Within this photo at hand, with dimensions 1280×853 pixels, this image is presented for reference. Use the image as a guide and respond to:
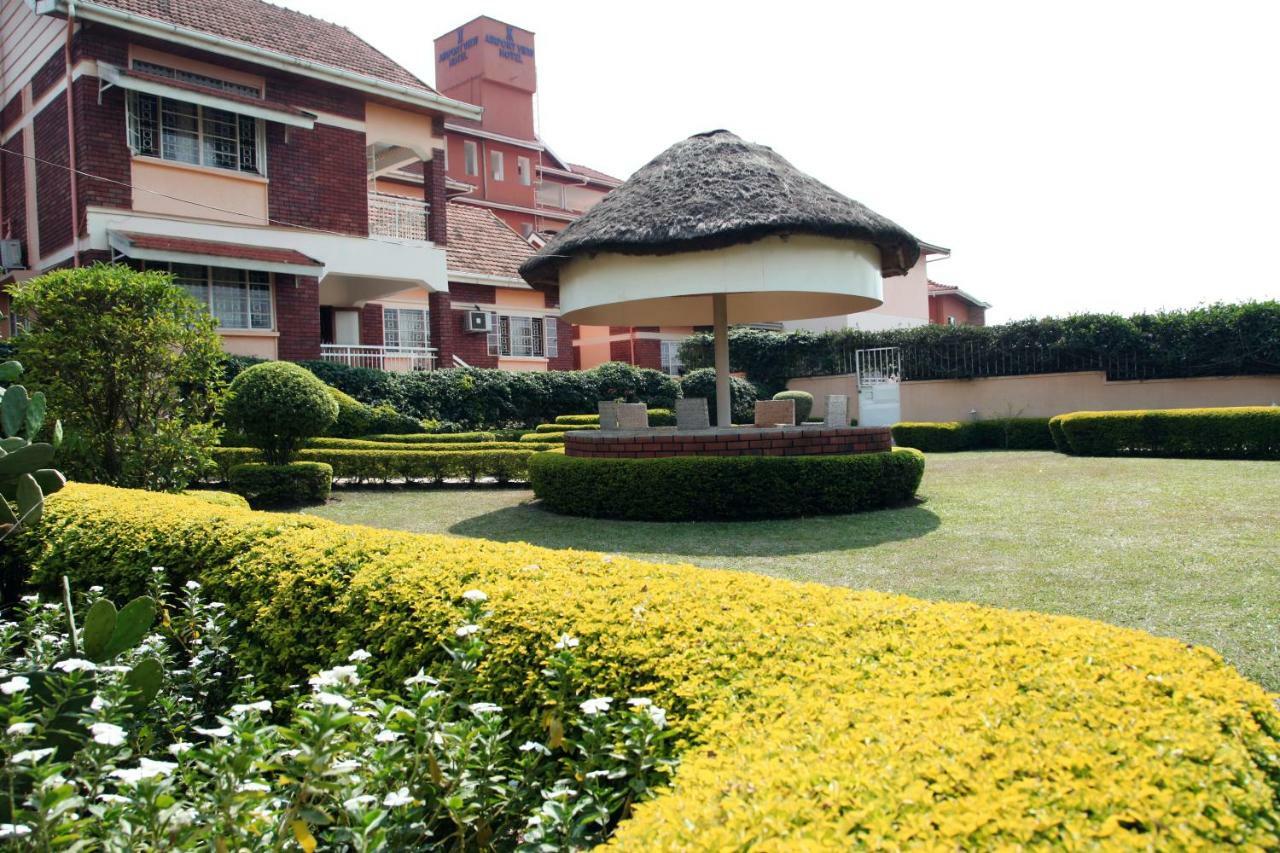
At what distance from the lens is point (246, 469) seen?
38.3ft

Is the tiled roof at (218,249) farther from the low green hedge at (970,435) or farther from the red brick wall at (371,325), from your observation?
the low green hedge at (970,435)

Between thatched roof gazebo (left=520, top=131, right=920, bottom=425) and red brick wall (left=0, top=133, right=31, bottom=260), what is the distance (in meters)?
14.3

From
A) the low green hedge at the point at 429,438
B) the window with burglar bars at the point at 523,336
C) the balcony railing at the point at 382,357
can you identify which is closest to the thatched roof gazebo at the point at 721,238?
the low green hedge at the point at 429,438

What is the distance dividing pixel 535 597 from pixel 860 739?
1518 millimetres

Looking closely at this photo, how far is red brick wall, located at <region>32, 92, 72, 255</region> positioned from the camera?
56.5 ft

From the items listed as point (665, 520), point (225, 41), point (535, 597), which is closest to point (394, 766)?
point (535, 597)

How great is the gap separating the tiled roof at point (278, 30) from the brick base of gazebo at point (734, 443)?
13.9 metres

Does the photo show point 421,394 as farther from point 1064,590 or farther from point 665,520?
point 1064,590

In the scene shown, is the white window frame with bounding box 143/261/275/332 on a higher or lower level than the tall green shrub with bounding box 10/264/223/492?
higher

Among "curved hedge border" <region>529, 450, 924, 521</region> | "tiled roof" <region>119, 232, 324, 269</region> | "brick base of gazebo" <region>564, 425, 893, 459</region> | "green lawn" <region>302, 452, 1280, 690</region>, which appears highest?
"tiled roof" <region>119, 232, 324, 269</region>

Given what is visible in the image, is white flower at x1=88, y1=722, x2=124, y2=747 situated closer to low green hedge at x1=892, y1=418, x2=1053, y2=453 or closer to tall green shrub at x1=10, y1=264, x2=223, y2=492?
tall green shrub at x1=10, y1=264, x2=223, y2=492

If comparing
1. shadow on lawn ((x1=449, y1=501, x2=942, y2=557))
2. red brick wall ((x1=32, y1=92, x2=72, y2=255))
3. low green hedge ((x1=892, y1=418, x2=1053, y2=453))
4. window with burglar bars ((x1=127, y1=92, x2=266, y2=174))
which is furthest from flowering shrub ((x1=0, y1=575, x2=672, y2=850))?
low green hedge ((x1=892, y1=418, x2=1053, y2=453))

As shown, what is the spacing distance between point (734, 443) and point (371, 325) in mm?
17441

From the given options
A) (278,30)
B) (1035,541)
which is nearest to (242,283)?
(278,30)
